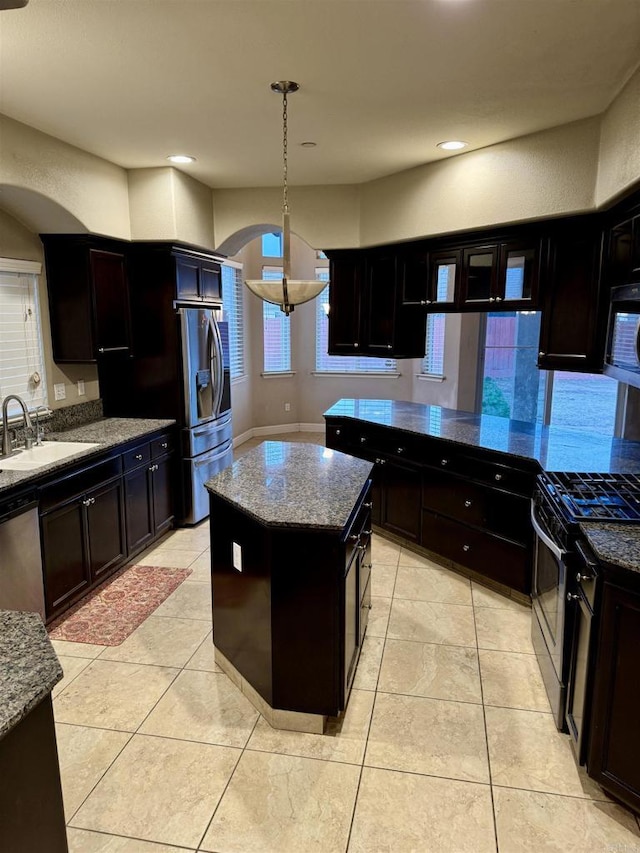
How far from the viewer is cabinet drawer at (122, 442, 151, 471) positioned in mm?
3924

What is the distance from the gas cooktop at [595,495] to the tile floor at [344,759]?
0.95 metres

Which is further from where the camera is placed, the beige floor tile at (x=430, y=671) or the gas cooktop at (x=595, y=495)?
the beige floor tile at (x=430, y=671)

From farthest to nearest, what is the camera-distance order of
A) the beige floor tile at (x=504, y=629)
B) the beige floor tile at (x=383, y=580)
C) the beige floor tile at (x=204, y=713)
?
the beige floor tile at (x=383, y=580) < the beige floor tile at (x=504, y=629) < the beige floor tile at (x=204, y=713)

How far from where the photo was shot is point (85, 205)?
3.79 meters

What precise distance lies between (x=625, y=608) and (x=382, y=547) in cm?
260

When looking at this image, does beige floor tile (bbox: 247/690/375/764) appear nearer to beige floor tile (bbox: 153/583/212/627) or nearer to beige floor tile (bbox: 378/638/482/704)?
beige floor tile (bbox: 378/638/482/704)

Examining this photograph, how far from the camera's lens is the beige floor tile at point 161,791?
6.45 ft

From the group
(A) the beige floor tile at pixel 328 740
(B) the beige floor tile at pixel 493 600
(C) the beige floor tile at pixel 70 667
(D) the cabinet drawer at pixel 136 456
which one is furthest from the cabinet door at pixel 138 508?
(B) the beige floor tile at pixel 493 600

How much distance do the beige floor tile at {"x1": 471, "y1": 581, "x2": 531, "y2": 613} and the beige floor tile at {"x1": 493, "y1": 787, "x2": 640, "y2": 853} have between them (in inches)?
56.5

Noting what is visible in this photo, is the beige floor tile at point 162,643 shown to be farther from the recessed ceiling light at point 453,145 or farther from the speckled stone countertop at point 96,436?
the recessed ceiling light at point 453,145

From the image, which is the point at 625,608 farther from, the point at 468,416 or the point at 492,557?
the point at 468,416

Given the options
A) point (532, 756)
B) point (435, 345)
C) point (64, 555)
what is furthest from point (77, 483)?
point (435, 345)

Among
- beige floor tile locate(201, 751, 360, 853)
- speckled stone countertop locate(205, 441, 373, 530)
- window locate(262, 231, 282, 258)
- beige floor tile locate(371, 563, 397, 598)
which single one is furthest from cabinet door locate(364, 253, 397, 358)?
beige floor tile locate(201, 751, 360, 853)

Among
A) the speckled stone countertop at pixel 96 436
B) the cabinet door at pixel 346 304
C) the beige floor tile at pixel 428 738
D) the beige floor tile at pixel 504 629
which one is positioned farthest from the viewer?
the cabinet door at pixel 346 304
